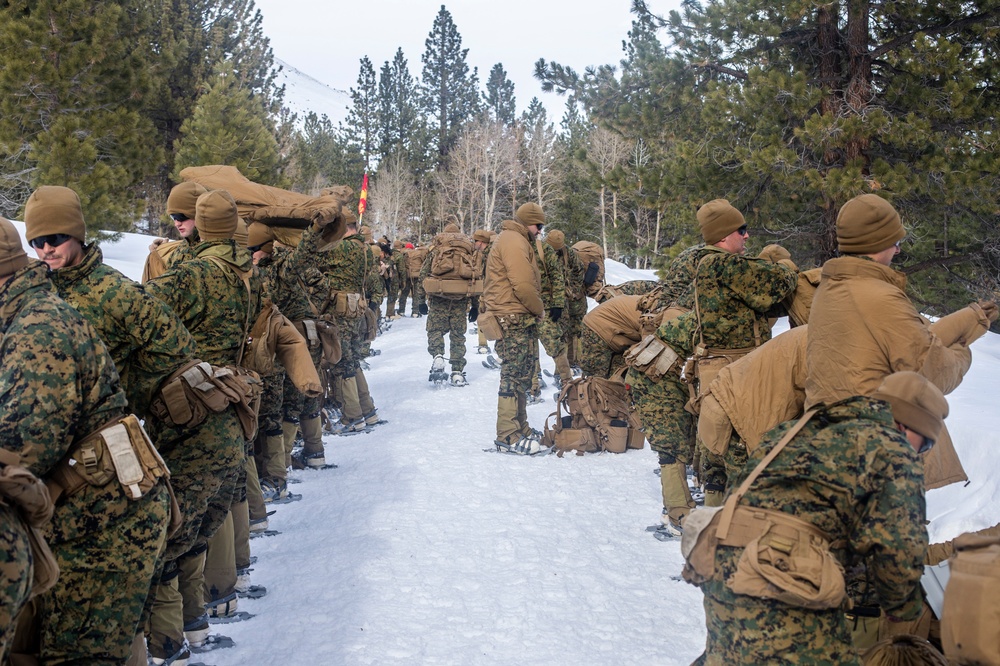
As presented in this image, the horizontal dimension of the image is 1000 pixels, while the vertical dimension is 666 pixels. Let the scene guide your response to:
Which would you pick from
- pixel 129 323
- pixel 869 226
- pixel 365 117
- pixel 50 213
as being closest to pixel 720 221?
pixel 869 226

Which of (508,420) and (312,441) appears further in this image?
(508,420)

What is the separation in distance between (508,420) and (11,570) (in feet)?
20.6

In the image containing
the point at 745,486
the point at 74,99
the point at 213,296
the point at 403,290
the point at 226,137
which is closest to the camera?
the point at 745,486

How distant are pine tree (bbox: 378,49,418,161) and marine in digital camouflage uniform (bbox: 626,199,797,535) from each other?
52.6 m

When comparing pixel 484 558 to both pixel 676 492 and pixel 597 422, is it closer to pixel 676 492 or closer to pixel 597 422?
pixel 676 492

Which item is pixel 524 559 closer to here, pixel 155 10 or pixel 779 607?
pixel 779 607

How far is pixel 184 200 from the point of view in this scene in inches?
186

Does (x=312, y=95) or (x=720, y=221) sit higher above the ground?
(x=312, y=95)

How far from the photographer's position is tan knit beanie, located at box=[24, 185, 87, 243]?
309 centimetres

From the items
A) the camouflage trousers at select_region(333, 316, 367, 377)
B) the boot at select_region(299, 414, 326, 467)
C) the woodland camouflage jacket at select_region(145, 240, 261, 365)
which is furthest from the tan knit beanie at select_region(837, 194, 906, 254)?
the camouflage trousers at select_region(333, 316, 367, 377)

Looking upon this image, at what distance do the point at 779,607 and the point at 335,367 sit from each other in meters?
7.07

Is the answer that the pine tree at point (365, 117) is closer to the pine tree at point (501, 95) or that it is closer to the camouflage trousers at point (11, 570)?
the pine tree at point (501, 95)

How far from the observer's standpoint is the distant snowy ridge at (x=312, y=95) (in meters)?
138

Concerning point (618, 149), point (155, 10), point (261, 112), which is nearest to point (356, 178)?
point (618, 149)
